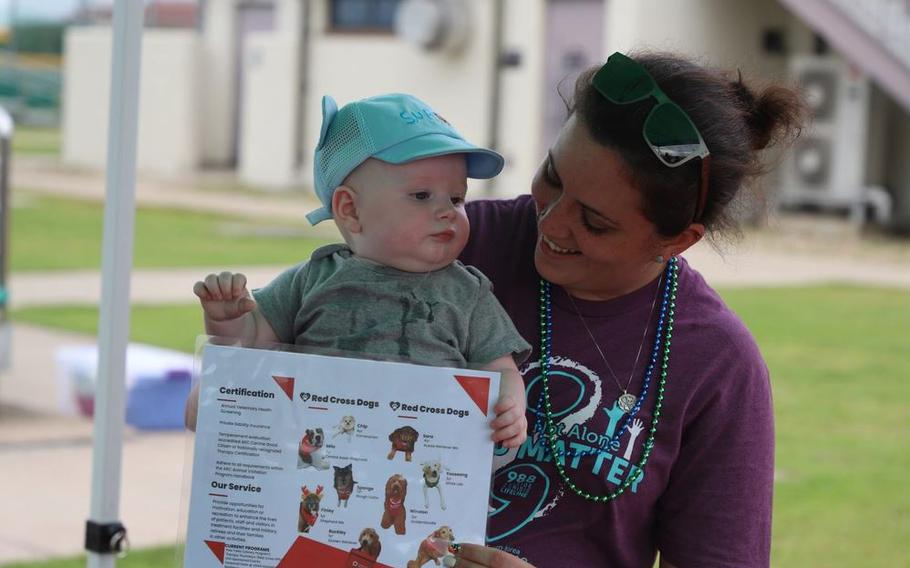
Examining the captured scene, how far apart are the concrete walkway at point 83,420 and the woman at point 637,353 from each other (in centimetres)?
28

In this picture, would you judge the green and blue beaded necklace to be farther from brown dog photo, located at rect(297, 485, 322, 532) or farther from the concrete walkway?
brown dog photo, located at rect(297, 485, 322, 532)

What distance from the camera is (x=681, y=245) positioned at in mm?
2357

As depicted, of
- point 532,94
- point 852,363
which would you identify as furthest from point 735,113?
point 532,94

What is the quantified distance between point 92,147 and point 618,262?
23341mm

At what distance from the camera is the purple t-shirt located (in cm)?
230

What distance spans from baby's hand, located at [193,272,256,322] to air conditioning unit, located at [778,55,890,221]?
1667 centimetres

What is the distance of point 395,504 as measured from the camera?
2045 millimetres

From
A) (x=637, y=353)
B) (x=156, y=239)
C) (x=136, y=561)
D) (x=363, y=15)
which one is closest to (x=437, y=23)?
(x=363, y=15)

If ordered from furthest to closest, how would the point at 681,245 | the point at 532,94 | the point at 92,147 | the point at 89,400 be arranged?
→ the point at 92,147
the point at 532,94
the point at 89,400
the point at 681,245

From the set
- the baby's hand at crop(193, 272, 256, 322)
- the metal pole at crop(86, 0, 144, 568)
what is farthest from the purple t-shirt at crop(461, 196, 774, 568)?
the metal pole at crop(86, 0, 144, 568)

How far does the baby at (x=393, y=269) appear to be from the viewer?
86.4 inches

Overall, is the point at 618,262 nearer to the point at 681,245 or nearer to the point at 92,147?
the point at 681,245

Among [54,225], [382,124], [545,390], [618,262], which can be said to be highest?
[382,124]

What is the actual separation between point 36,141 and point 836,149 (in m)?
19.9
